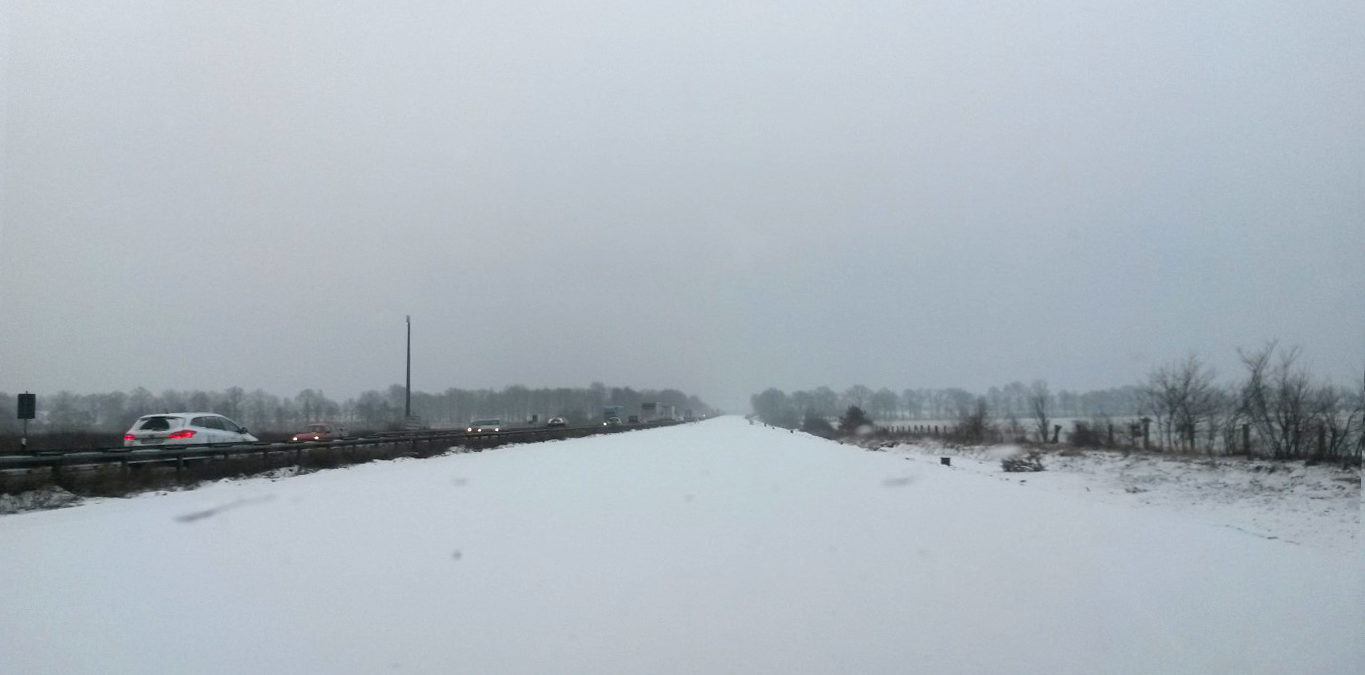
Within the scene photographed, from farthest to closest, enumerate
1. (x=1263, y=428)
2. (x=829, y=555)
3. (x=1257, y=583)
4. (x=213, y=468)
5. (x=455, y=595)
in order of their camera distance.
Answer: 1. (x=1263, y=428)
2. (x=213, y=468)
3. (x=829, y=555)
4. (x=1257, y=583)
5. (x=455, y=595)

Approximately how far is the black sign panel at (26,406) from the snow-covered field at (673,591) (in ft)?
28.6

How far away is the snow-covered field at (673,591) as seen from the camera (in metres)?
5.74

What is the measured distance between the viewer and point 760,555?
9.43m

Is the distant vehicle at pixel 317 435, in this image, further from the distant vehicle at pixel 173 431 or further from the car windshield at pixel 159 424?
the car windshield at pixel 159 424

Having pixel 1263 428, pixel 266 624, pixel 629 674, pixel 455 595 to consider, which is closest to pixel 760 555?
pixel 455 595

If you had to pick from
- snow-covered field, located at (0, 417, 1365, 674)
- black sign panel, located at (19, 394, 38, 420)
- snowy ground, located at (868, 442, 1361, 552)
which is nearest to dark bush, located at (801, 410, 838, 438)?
snowy ground, located at (868, 442, 1361, 552)

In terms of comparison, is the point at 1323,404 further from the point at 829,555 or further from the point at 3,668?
the point at 3,668

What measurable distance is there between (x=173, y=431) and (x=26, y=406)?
10.9ft

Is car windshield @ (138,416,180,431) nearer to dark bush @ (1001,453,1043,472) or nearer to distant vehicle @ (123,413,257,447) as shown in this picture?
distant vehicle @ (123,413,257,447)

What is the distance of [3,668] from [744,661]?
465cm

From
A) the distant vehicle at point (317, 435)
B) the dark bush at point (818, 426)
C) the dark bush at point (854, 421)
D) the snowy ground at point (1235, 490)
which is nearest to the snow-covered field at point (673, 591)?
the snowy ground at point (1235, 490)

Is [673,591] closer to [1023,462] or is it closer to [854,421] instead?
[1023,462]

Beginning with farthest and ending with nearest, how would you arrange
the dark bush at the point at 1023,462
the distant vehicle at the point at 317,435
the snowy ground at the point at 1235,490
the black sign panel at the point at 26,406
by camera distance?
the distant vehicle at the point at 317,435
the dark bush at the point at 1023,462
the black sign panel at the point at 26,406
the snowy ground at the point at 1235,490

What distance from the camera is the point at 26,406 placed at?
20656mm
